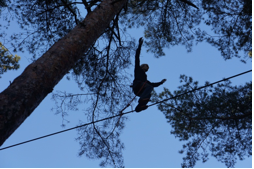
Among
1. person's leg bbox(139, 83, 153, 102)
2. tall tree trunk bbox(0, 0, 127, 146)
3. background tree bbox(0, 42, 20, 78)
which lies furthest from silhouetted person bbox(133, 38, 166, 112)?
background tree bbox(0, 42, 20, 78)

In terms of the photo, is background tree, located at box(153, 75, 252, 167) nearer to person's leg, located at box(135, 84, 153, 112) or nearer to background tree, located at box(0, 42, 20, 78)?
person's leg, located at box(135, 84, 153, 112)

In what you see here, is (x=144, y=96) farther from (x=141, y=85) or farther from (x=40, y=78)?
(x=40, y=78)

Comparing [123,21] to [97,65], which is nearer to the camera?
[97,65]

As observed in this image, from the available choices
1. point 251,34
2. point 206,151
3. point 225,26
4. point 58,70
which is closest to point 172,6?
point 225,26

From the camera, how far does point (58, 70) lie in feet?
7.39

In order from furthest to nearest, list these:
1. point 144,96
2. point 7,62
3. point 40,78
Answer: point 7,62 < point 144,96 < point 40,78

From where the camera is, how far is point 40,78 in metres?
2.02

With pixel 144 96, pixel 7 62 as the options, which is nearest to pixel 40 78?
pixel 144 96

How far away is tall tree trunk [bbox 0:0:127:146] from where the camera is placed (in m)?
1.67

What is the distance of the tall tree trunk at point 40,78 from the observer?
5.47 ft

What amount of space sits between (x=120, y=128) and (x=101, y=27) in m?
2.29

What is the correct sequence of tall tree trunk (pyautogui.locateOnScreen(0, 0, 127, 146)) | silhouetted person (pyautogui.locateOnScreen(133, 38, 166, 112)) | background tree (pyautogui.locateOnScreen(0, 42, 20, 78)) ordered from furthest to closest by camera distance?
background tree (pyautogui.locateOnScreen(0, 42, 20, 78)), silhouetted person (pyautogui.locateOnScreen(133, 38, 166, 112)), tall tree trunk (pyautogui.locateOnScreen(0, 0, 127, 146))

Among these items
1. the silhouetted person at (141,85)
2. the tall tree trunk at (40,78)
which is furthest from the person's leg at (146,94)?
the tall tree trunk at (40,78)

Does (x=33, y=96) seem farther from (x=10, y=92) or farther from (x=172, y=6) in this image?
(x=172, y=6)
